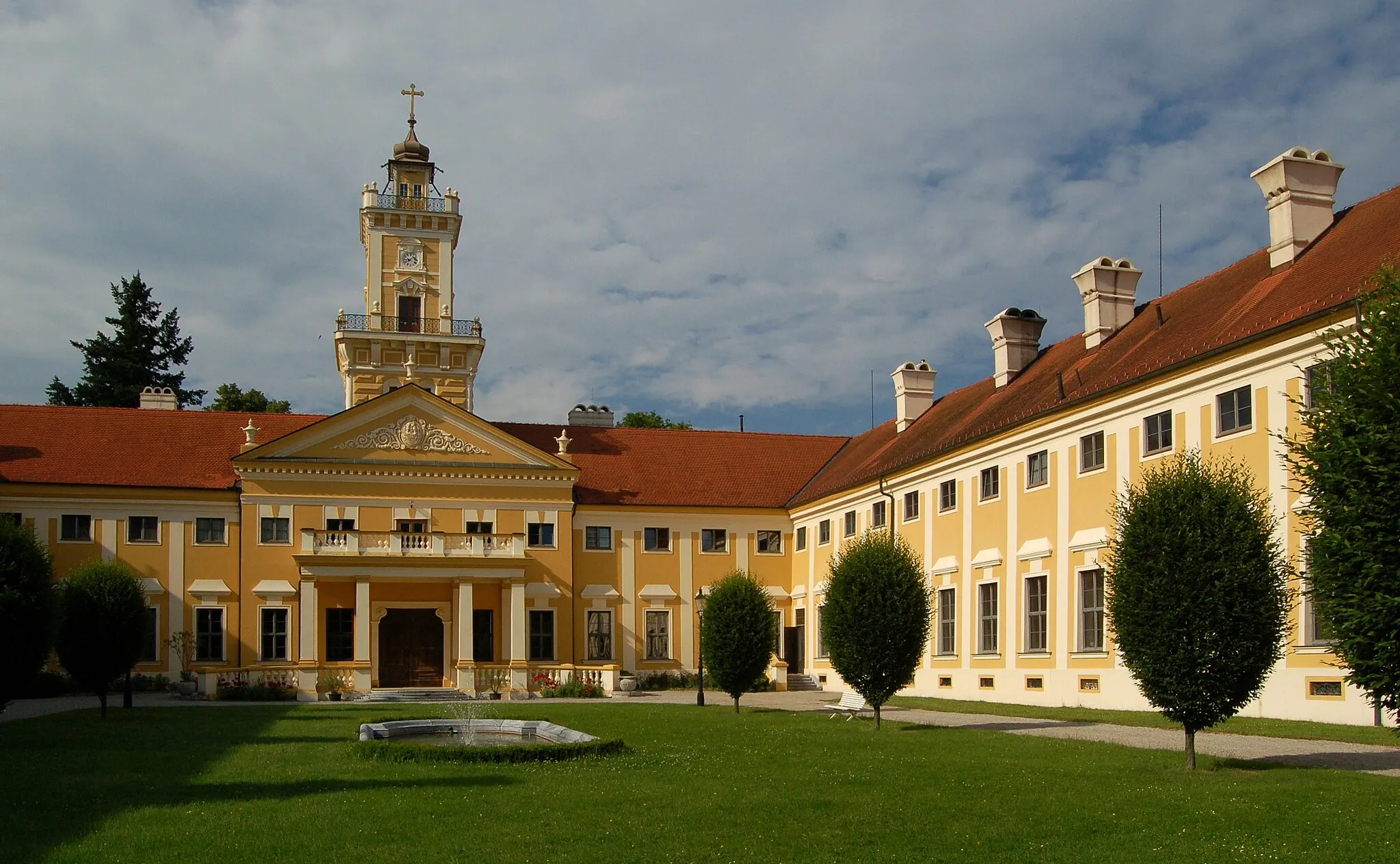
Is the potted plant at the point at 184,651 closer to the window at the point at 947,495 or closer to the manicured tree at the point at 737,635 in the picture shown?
the manicured tree at the point at 737,635

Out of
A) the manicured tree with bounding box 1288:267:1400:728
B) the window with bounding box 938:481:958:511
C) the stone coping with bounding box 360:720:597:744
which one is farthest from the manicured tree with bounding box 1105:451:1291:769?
the window with bounding box 938:481:958:511

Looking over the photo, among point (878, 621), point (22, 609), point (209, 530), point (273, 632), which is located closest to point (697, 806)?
point (878, 621)

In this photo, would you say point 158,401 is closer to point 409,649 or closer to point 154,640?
point 154,640

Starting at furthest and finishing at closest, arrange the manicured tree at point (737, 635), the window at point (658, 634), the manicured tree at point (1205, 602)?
the window at point (658, 634), the manicured tree at point (737, 635), the manicured tree at point (1205, 602)

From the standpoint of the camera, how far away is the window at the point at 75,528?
136 ft

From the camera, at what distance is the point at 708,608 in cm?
3158

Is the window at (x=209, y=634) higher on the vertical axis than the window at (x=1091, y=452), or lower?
lower

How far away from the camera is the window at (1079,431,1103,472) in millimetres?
29078

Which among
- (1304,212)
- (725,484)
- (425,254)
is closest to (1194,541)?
(1304,212)

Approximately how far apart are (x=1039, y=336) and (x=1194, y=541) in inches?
942

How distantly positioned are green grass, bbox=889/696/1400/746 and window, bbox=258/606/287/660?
2013 cm

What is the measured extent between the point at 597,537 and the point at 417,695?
932cm

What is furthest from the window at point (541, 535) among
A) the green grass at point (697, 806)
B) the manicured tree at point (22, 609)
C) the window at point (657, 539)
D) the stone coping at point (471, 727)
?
the green grass at point (697, 806)

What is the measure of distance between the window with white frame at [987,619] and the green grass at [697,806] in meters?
13.5
